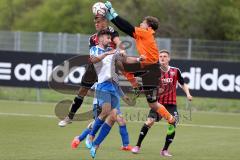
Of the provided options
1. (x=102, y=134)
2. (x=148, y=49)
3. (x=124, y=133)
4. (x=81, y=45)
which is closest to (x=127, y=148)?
(x=124, y=133)

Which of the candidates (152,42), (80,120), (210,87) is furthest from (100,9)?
(210,87)

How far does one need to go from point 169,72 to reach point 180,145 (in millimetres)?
1815

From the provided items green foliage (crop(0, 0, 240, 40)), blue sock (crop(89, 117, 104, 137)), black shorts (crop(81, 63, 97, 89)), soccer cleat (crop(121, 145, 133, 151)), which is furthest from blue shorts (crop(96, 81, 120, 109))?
green foliage (crop(0, 0, 240, 40))

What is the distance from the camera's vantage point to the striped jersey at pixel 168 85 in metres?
14.5

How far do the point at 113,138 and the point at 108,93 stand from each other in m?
3.68

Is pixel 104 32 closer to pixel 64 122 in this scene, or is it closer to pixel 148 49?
pixel 148 49

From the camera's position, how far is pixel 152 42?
13766 millimetres

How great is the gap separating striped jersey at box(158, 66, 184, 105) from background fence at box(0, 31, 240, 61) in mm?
13823

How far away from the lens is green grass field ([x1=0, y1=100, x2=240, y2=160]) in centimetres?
1352

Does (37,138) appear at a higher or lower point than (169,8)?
lower

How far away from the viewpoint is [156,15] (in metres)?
49.8

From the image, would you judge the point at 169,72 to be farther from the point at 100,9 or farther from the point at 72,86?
the point at 72,86

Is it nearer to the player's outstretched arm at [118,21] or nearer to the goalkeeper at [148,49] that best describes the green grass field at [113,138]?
the goalkeeper at [148,49]

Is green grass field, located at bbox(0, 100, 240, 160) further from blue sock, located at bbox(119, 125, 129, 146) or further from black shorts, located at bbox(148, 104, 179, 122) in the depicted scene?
black shorts, located at bbox(148, 104, 179, 122)
